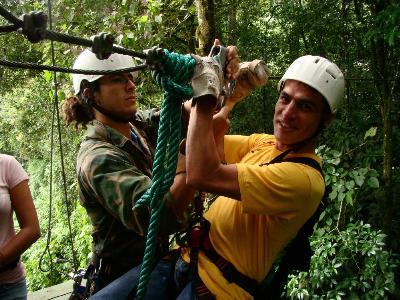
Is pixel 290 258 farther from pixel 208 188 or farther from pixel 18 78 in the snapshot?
pixel 18 78

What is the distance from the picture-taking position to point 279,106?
64.8 inches

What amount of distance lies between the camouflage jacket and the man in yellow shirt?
19cm

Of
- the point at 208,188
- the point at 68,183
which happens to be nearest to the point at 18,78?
the point at 68,183

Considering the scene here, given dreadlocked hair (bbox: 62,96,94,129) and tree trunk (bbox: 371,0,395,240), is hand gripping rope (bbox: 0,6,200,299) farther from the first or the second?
tree trunk (bbox: 371,0,395,240)

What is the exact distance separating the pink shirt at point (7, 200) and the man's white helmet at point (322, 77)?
147cm

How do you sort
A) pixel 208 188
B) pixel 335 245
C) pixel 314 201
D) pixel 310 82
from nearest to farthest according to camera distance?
pixel 208 188 < pixel 314 201 < pixel 310 82 < pixel 335 245

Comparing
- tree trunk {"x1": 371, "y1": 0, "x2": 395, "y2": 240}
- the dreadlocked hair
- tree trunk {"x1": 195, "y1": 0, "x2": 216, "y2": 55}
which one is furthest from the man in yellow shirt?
tree trunk {"x1": 195, "y1": 0, "x2": 216, "y2": 55}

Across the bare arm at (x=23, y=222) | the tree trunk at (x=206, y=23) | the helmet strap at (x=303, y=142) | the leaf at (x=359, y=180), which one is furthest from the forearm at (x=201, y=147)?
the tree trunk at (x=206, y=23)

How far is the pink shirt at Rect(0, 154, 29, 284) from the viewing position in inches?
78.7

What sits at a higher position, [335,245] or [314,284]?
[335,245]

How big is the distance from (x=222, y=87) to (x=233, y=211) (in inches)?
18.9

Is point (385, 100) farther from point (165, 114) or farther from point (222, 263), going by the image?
point (165, 114)

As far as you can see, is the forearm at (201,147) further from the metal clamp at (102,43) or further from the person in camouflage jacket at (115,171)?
the metal clamp at (102,43)

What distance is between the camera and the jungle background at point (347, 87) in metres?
2.76
